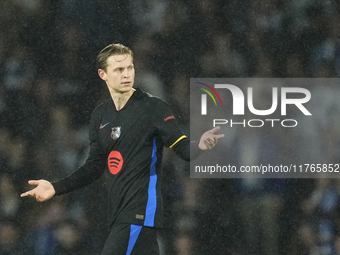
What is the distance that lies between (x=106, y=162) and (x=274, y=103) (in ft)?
5.62

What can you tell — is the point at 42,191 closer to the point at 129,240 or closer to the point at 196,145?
the point at 129,240

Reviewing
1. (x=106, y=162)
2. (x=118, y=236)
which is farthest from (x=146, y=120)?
(x=118, y=236)

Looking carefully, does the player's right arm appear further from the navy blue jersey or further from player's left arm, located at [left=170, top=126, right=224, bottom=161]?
player's left arm, located at [left=170, top=126, right=224, bottom=161]

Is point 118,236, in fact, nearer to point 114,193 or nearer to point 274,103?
point 114,193

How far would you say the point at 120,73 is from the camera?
3574 mm

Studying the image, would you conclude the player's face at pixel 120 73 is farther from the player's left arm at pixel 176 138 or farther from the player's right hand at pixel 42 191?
the player's right hand at pixel 42 191

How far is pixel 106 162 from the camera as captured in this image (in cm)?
353

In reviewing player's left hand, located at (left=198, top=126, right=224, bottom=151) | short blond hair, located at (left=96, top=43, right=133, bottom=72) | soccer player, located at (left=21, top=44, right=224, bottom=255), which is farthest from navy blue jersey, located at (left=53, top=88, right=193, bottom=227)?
short blond hair, located at (left=96, top=43, right=133, bottom=72)

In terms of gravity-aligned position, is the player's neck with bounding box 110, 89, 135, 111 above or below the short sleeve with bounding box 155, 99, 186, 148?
above

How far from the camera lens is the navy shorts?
3.19 meters

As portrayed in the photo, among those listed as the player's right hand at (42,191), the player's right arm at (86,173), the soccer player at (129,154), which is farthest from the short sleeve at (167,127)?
the player's right hand at (42,191)

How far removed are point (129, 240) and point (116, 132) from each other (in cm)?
67

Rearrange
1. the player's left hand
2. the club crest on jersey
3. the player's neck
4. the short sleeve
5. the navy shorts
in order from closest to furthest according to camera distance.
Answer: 1. the player's left hand
2. the navy shorts
3. the short sleeve
4. the club crest on jersey
5. the player's neck

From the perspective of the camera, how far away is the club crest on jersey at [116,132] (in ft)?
11.2
